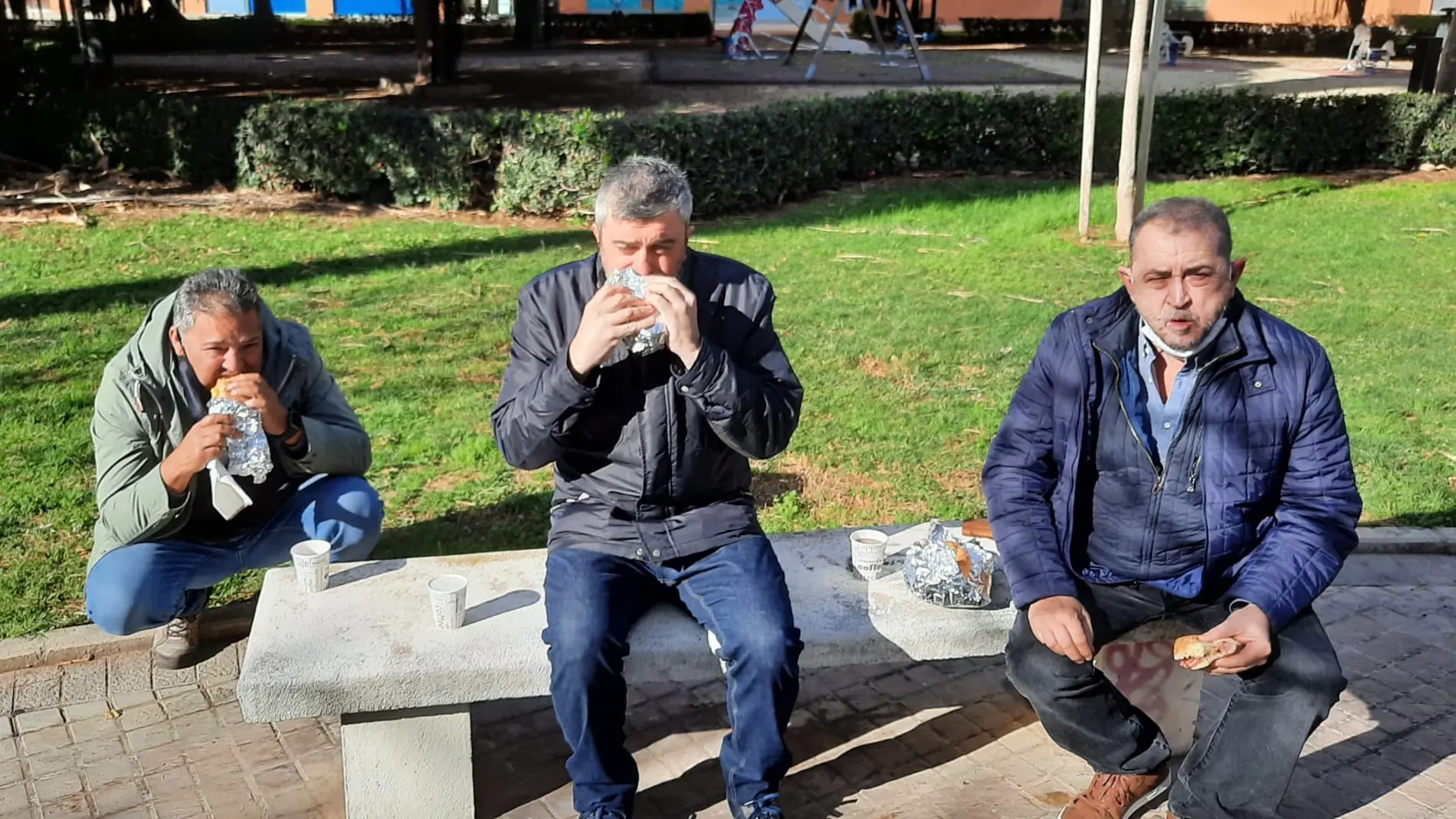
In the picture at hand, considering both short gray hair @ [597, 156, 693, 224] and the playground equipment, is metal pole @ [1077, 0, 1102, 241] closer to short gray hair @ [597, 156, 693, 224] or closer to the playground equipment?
short gray hair @ [597, 156, 693, 224]

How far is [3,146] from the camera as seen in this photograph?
43.3 feet

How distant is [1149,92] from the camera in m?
9.84

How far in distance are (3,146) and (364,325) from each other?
8.33m

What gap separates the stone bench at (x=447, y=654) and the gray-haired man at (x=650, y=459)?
0.46 feet

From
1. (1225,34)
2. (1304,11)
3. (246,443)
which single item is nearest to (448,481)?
(246,443)

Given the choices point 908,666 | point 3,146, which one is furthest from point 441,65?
point 908,666

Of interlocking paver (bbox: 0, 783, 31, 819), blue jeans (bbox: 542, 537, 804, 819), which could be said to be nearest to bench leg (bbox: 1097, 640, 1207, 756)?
blue jeans (bbox: 542, 537, 804, 819)

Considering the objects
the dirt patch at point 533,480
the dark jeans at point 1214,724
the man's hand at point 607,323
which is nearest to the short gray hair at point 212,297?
the man's hand at point 607,323

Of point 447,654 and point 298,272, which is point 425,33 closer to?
point 298,272

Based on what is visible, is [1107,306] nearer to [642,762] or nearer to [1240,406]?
[1240,406]

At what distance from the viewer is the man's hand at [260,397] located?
11.2ft

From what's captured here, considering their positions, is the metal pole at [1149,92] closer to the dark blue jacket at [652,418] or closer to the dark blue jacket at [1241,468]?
the dark blue jacket at [1241,468]

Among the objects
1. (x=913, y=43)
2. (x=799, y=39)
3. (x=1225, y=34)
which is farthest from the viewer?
(x=1225, y=34)

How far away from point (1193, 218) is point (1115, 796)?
1.51 m
